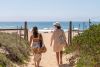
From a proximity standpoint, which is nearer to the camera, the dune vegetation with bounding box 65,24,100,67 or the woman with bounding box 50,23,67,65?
the dune vegetation with bounding box 65,24,100,67

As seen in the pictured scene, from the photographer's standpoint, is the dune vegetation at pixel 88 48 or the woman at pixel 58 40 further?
the woman at pixel 58 40

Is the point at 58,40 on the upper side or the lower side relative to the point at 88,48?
upper

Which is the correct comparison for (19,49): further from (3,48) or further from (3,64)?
(3,64)

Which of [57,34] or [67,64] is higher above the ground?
[57,34]

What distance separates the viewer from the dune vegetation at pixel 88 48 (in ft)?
44.8

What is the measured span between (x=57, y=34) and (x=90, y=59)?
9.04 feet

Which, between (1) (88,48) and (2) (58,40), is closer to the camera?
(1) (88,48)

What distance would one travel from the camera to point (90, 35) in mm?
17547

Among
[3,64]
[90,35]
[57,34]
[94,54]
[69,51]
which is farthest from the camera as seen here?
[69,51]

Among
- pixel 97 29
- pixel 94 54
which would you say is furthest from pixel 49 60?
pixel 94 54

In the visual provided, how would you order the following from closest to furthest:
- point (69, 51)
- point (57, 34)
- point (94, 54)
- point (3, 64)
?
point (3, 64)
point (94, 54)
point (57, 34)
point (69, 51)

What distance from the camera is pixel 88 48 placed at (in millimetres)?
15906

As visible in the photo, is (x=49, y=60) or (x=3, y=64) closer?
(x=3, y=64)

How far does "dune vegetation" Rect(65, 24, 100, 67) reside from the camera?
44.8 feet
